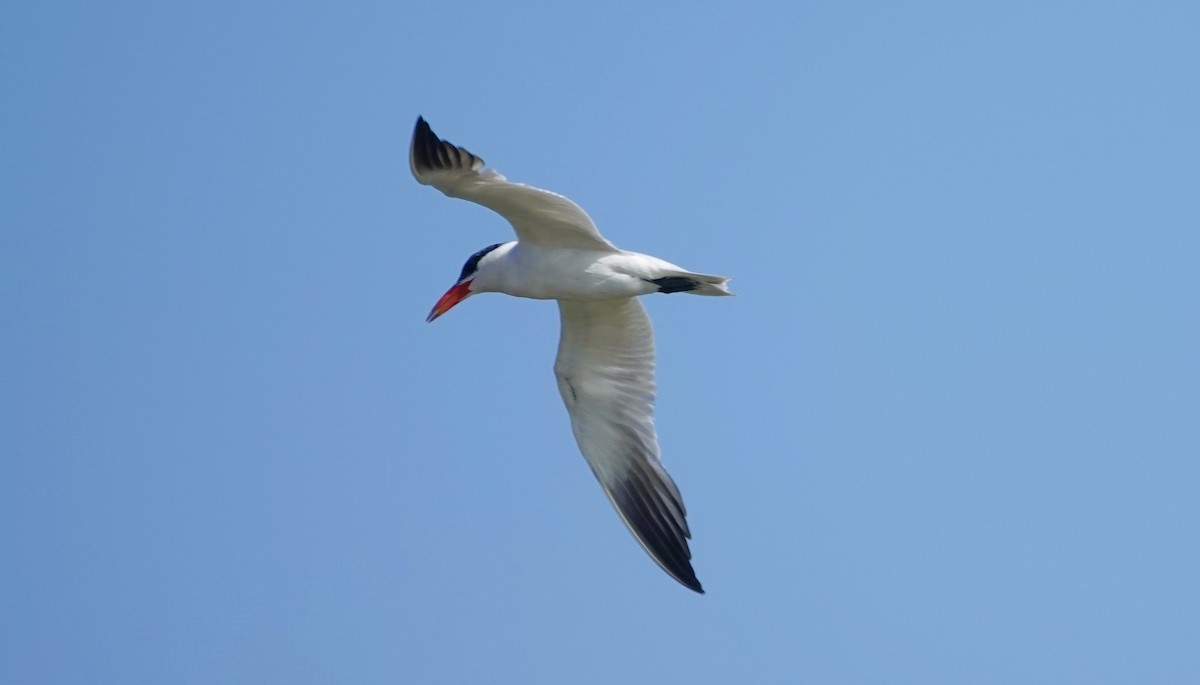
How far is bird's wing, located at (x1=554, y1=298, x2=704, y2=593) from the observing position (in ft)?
38.8

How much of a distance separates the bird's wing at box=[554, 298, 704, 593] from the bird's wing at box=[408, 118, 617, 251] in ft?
3.62

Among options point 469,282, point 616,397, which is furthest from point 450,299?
point 616,397

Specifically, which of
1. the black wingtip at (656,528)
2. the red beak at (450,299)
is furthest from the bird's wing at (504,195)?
the black wingtip at (656,528)

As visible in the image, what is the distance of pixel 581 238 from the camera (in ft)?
35.5

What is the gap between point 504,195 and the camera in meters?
10.3

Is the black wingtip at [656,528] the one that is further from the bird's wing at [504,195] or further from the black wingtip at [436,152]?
the black wingtip at [436,152]

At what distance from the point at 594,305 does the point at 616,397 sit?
0.82 metres

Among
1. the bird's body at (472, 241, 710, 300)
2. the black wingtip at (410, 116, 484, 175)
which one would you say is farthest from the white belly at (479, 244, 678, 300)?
the black wingtip at (410, 116, 484, 175)

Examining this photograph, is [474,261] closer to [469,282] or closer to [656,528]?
[469,282]

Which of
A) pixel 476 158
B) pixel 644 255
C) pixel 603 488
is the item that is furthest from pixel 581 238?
pixel 603 488

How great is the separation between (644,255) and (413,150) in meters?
2.01

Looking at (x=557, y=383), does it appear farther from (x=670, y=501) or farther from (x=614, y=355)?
(x=670, y=501)

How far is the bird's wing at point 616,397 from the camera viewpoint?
1182 centimetres

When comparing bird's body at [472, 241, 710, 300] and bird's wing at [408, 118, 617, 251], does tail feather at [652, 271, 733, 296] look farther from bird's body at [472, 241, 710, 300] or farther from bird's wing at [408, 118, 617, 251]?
bird's wing at [408, 118, 617, 251]
